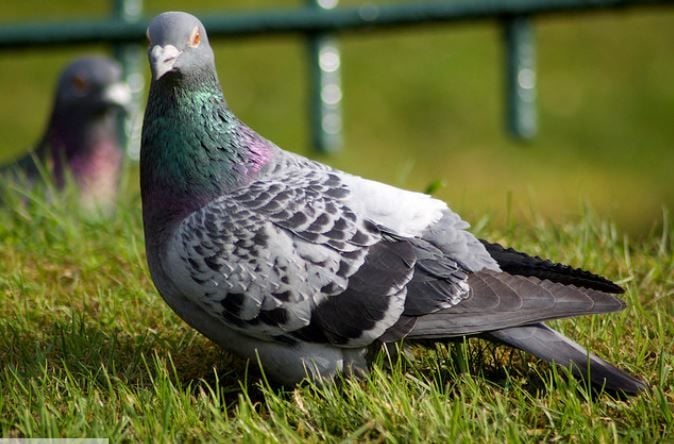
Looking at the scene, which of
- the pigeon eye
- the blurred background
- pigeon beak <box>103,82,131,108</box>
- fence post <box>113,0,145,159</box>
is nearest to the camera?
the pigeon eye

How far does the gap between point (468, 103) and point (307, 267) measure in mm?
6811

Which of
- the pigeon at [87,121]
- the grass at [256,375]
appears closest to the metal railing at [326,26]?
the pigeon at [87,121]

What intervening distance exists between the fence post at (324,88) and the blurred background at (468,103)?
57 cm

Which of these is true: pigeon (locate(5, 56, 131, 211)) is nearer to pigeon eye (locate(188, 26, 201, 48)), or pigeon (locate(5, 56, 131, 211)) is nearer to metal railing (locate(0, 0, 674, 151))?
metal railing (locate(0, 0, 674, 151))

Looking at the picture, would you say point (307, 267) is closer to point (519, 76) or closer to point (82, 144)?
point (82, 144)

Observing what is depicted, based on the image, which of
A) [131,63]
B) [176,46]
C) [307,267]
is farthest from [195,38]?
[131,63]

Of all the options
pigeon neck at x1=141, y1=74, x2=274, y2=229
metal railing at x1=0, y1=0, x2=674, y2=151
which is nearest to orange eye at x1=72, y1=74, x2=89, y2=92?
metal railing at x1=0, y1=0, x2=674, y2=151

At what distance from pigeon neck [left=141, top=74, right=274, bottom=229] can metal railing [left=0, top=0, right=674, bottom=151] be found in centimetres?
299

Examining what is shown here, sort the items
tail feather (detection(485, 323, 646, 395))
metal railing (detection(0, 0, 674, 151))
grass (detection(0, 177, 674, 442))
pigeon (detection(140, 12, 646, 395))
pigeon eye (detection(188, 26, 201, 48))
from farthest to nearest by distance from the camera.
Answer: metal railing (detection(0, 0, 674, 151)) < pigeon eye (detection(188, 26, 201, 48)) < pigeon (detection(140, 12, 646, 395)) < tail feather (detection(485, 323, 646, 395)) < grass (detection(0, 177, 674, 442))

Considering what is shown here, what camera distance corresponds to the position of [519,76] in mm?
6605

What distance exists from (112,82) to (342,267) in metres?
3.50

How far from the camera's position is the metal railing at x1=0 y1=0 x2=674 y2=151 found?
637 centimetres

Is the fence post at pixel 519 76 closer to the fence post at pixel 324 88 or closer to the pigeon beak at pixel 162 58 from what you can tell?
the fence post at pixel 324 88

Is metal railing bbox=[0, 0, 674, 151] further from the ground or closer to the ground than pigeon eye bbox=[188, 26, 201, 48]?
closer to the ground
